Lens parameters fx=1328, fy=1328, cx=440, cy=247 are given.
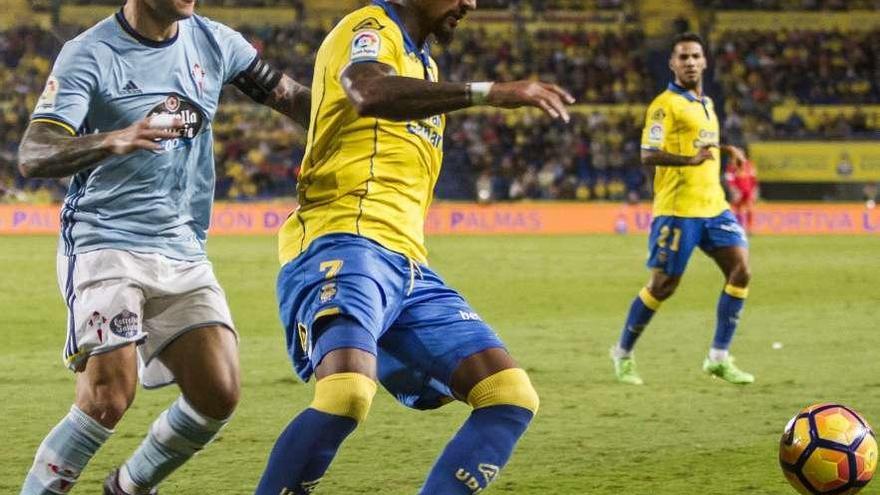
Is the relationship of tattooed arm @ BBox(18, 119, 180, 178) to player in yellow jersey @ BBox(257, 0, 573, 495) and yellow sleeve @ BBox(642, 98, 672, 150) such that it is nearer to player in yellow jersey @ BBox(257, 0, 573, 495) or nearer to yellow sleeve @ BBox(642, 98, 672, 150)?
player in yellow jersey @ BBox(257, 0, 573, 495)

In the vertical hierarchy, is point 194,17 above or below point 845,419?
above

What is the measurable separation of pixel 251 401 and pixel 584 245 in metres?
16.8

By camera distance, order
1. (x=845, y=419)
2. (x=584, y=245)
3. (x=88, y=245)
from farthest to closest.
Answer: (x=584, y=245) < (x=845, y=419) < (x=88, y=245)

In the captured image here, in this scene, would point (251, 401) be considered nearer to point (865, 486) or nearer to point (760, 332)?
point (865, 486)

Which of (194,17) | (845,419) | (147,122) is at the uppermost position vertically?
(194,17)

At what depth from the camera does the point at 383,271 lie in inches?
168

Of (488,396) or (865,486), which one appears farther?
(865,486)

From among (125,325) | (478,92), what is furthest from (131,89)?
(478,92)

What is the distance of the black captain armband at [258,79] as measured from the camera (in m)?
5.21

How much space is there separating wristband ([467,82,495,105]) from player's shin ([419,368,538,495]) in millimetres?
866

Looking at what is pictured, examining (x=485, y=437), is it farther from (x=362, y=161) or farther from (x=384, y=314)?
(x=362, y=161)

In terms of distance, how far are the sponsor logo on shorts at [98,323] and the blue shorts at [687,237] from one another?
564cm

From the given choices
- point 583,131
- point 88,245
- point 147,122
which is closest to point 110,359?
point 88,245

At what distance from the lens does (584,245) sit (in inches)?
968
